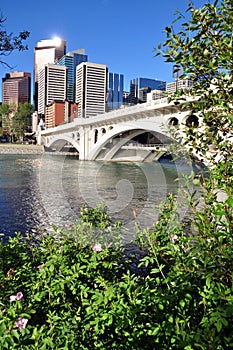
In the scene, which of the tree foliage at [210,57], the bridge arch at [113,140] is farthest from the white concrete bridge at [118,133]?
the tree foliage at [210,57]

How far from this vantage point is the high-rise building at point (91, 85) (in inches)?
5989

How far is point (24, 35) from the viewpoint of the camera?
4.40 metres

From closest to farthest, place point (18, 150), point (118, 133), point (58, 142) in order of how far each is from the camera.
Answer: point (118, 133) → point (18, 150) → point (58, 142)

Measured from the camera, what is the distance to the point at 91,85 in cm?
15512

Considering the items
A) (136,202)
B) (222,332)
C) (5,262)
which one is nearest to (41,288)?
(5,262)

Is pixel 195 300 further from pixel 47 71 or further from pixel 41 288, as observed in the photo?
pixel 47 71

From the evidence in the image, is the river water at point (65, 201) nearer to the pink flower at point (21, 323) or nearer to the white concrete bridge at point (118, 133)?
the pink flower at point (21, 323)

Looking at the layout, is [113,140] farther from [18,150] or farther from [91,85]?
[91,85]

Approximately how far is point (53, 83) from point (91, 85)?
2566 centimetres

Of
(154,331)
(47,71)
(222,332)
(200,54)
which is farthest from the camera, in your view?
(47,71)

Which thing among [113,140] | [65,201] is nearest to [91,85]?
[113,140]

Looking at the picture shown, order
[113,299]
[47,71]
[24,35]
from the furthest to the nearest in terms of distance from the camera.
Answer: [47,71]
[24,35]
[113,299]

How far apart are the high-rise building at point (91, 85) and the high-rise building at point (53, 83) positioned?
42.2ft

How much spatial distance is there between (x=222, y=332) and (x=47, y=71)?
177780 mm
